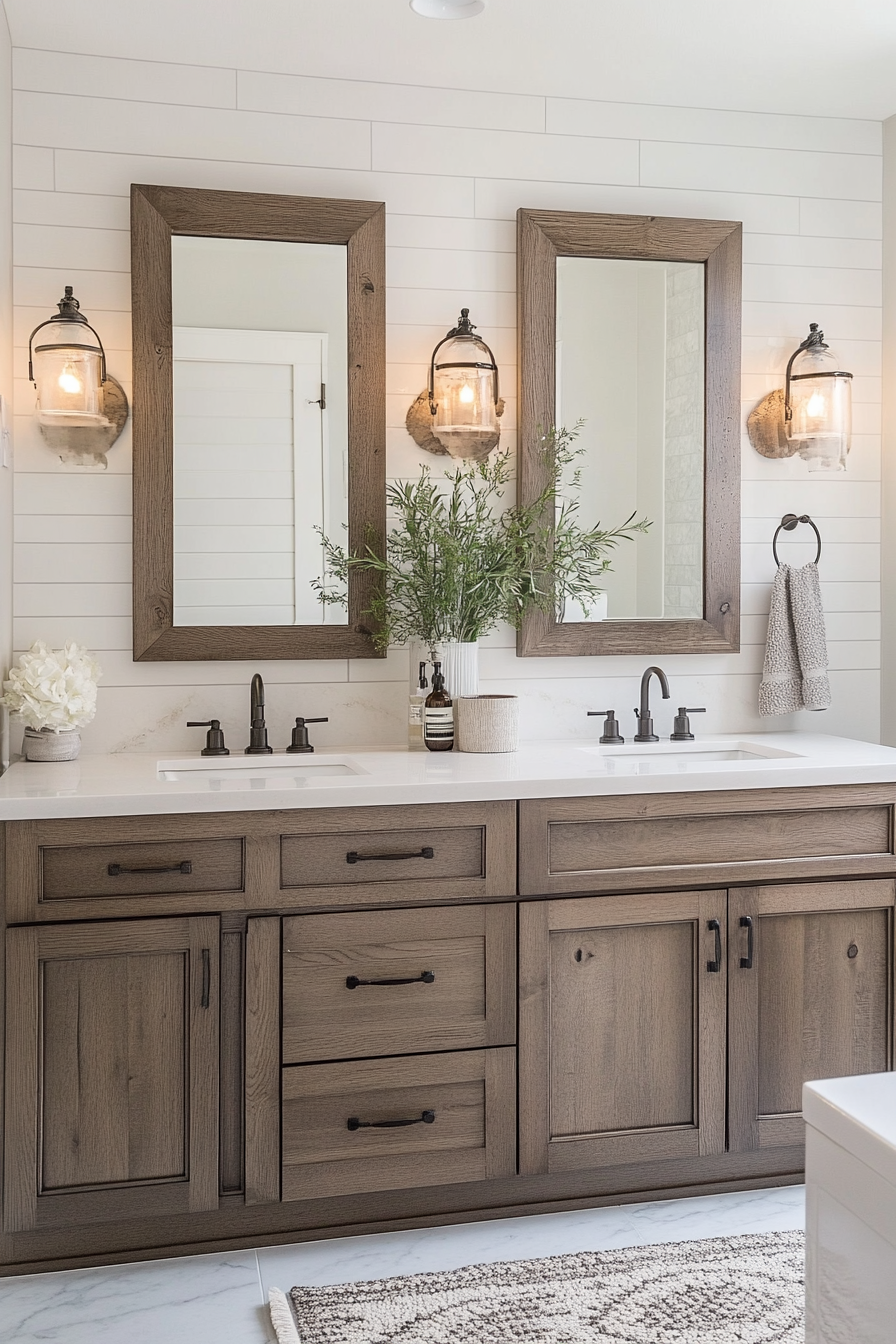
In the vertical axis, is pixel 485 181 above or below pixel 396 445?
above

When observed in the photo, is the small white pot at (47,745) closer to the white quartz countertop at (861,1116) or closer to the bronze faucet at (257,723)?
the bronze faucet at (257,723)

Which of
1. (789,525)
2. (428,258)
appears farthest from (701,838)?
(428,258)

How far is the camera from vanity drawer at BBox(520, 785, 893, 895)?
2328 millimetres

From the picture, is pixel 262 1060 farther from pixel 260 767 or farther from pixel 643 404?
pixel 643 404

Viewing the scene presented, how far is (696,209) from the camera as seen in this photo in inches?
118

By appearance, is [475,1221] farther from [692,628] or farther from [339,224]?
[339,224]

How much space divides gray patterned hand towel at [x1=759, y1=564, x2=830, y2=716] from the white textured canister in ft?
2.44

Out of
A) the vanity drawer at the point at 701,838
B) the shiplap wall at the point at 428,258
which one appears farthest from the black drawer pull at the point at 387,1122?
the shiplap wall at the point at 428,258

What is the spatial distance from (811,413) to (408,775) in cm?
145

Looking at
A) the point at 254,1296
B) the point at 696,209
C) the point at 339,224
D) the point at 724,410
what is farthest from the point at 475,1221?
the point at 696,209

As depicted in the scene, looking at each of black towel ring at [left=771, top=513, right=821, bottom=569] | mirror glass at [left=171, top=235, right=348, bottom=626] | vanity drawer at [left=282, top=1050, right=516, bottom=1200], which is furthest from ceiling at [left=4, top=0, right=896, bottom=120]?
vanity drawer at [left=282, top=1050, right=516, bottom=1200]

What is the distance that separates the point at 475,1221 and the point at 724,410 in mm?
1994

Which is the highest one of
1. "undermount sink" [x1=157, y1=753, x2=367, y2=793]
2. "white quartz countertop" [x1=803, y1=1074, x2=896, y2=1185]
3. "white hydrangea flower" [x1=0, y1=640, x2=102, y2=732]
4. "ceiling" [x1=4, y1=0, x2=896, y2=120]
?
"ceiling" [x1=4, y1=0, x2=896, y2=120]

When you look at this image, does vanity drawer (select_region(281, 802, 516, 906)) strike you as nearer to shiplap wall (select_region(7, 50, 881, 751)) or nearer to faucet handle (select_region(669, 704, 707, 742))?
shiplap wall (select_region(7, 50, 881, 751))
